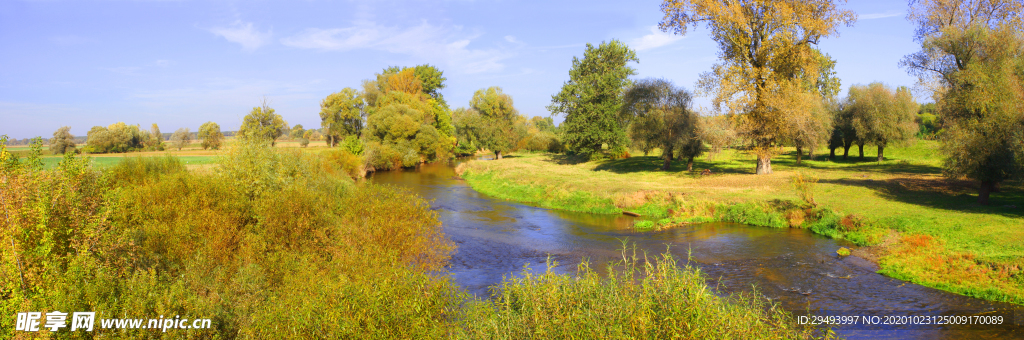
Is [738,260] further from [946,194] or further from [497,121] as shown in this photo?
[497,121]

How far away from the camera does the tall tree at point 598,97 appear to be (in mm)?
49281

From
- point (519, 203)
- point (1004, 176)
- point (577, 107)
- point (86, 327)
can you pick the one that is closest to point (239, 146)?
point (86, 327)

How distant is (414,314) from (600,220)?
62.4 feet

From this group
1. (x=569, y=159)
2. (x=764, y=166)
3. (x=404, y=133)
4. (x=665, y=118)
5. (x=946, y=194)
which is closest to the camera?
(x=946, y=194)

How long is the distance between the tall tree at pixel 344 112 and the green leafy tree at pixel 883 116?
62907 millimetres

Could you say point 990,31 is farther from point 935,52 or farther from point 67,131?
point 67,131

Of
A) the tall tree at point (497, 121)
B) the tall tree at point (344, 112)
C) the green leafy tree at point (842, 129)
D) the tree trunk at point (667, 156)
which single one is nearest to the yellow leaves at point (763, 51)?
the tree trunk at point (667, 156)

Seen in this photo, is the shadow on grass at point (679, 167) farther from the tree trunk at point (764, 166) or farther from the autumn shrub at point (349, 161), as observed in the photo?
the autumn shrub at point (349, 161)

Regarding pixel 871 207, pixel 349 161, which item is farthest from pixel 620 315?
pixel 349 161

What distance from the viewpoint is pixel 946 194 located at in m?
22.2

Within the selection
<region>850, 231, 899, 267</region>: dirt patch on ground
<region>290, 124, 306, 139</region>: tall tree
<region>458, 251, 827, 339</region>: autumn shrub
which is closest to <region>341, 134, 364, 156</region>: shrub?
<region>850, 231, 899, 267</region>: dirt patch on ground

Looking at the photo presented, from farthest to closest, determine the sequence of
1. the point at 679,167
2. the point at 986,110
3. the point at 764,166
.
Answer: the point at 679,167 → the point at 764,166 → the point at 986,110

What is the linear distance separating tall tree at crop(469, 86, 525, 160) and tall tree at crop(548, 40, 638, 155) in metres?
20.4

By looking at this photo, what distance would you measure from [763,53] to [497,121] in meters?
52.1
